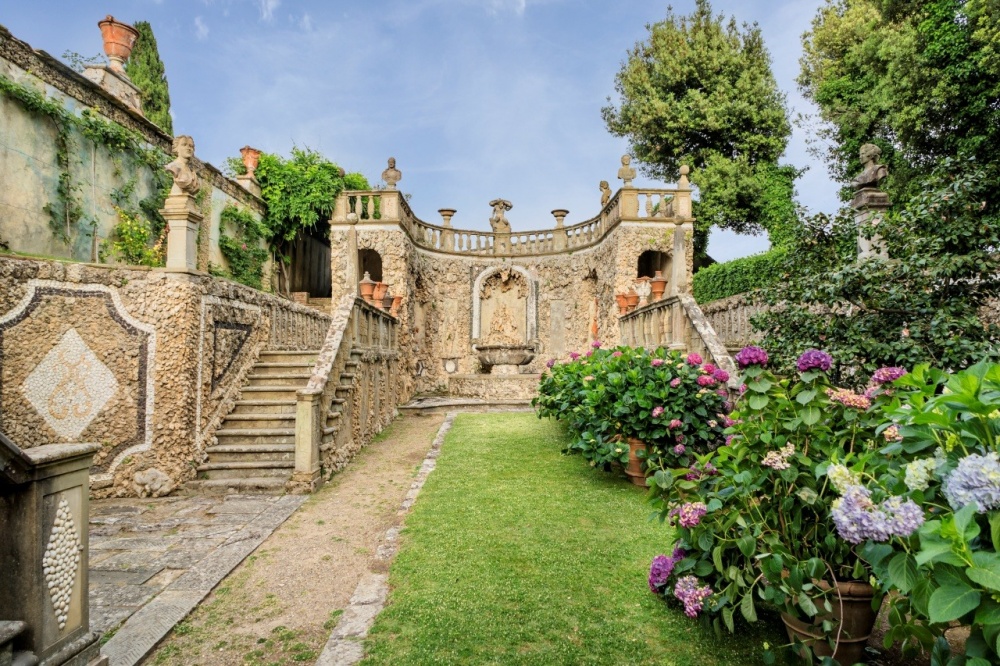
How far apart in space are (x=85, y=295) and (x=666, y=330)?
26.1 feet

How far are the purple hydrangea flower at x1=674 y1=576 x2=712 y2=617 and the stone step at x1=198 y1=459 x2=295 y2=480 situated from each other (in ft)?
16.3

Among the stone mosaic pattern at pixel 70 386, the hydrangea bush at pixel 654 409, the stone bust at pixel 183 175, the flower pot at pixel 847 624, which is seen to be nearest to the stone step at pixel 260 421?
the stone mosaic pattern at pixel 70 386

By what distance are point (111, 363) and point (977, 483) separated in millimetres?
7174

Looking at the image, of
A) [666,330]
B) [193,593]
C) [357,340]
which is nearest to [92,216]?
[357,340]

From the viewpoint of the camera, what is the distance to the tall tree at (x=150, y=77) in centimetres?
1758

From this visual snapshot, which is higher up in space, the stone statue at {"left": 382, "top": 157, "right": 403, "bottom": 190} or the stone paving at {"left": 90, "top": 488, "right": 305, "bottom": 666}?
the stone statue at {"left": 382, "top": 157, "right": 403, "bottom": 190}

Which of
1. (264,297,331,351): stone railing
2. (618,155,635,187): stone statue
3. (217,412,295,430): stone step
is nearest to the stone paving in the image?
(217,412,295,430): stone step

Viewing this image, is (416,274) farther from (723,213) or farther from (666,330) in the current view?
(723,213)

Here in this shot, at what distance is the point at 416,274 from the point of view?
1650 cm

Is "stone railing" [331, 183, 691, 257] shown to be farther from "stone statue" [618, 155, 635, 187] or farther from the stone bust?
the stone bust

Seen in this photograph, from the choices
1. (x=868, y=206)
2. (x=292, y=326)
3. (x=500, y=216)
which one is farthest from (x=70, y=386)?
(x=500, y=216)

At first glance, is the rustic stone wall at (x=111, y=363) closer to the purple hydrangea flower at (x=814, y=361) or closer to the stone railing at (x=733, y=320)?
the purple hydrangea flower at (x=814, y=361)

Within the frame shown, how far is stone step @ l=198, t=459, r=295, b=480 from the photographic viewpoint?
6.01 meters

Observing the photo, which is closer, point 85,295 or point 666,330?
point 85,295
